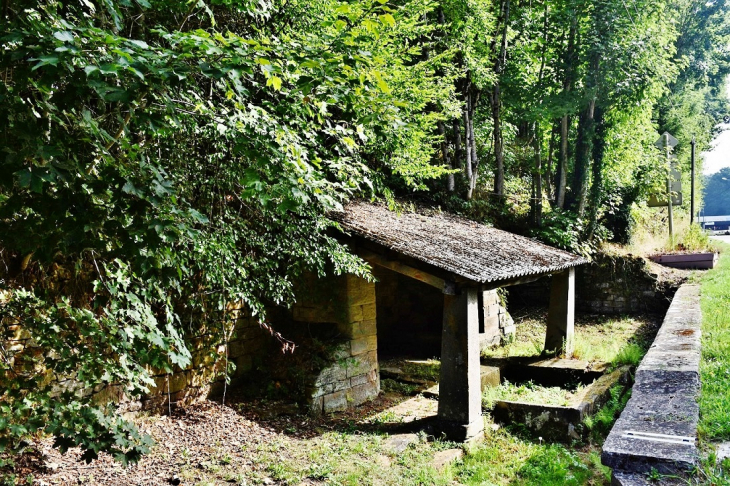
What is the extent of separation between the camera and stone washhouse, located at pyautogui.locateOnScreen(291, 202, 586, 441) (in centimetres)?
727

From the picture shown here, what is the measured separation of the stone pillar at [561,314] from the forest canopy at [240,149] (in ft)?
10.7

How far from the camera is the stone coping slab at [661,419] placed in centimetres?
298

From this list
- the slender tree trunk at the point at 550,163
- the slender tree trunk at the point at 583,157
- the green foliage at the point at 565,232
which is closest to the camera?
the green foliage at the point at 565,232

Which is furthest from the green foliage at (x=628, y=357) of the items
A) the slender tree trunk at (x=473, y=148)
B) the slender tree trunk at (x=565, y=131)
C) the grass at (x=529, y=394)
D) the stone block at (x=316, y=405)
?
the slender tree trunk at (x=565, y=131)

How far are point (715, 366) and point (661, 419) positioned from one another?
1.84m

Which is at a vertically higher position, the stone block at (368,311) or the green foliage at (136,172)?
the green foliage at (136,172)

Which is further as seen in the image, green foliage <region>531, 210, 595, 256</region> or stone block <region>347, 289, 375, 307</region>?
green foliage <region>531, 210, 595, 256</region>

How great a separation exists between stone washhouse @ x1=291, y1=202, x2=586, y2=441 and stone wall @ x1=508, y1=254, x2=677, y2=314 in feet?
15.0

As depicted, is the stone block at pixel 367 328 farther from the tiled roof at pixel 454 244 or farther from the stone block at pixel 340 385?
the tiled roof at pixel 454 244

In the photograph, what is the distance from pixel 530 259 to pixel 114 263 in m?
6.98

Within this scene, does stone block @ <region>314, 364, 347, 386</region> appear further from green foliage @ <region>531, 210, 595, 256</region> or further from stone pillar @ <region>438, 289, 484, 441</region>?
green foliage @ <region>531, 210, 595, 256</region>

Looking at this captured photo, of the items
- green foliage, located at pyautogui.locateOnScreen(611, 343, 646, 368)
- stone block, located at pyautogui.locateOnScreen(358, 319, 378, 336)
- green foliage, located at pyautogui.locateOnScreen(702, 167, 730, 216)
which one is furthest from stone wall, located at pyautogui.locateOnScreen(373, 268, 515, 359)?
green foliage, located at pyautogui.locateOnScreen(702, 167, 730, 216)

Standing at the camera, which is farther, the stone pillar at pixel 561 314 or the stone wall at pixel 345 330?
the stone pillar at pixel 561 314

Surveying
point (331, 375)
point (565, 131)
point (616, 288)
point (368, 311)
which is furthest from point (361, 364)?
point (565, 131)
